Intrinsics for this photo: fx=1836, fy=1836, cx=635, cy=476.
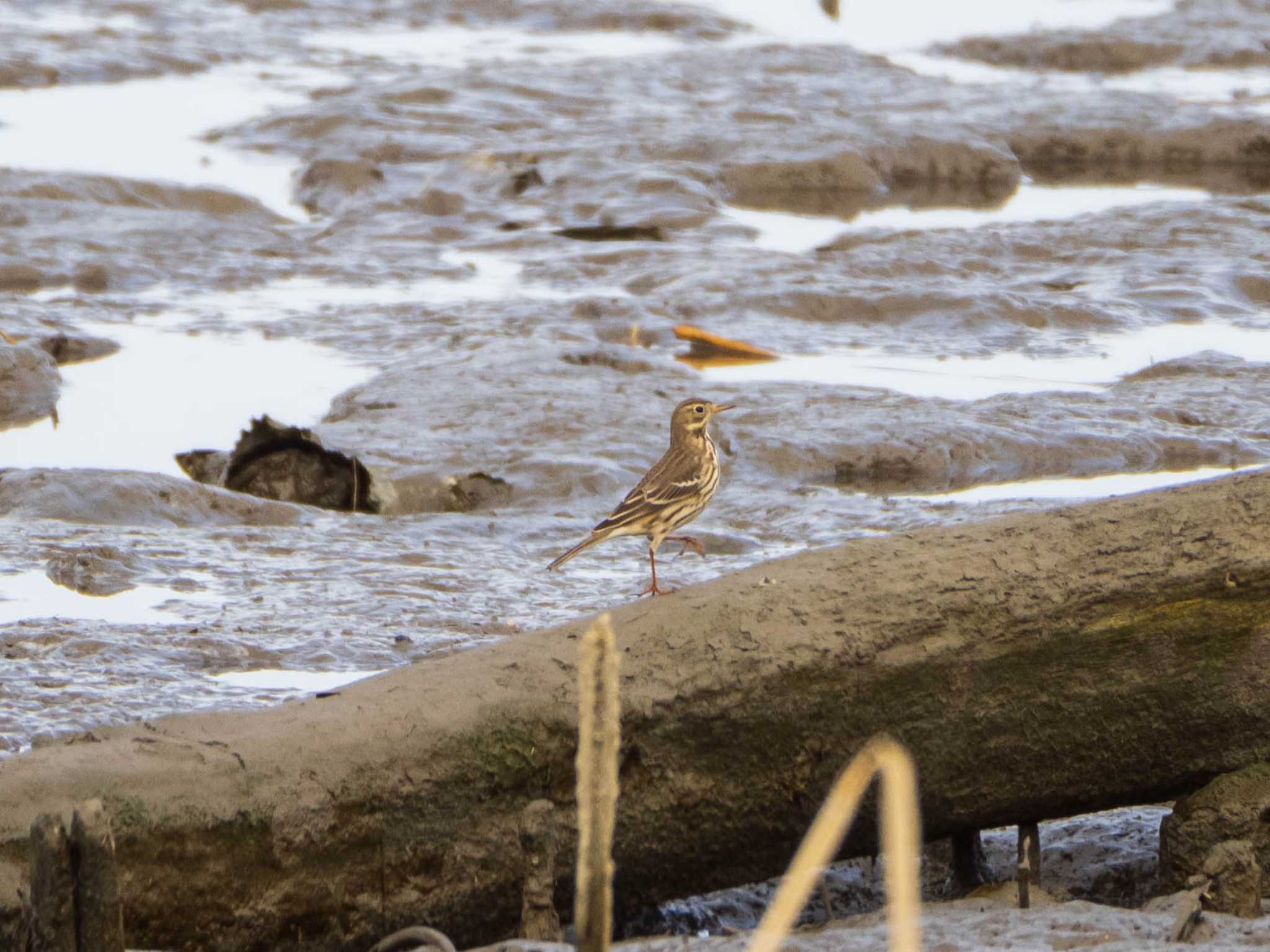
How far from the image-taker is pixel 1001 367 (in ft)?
28.9

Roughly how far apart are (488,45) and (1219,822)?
14.4 meters

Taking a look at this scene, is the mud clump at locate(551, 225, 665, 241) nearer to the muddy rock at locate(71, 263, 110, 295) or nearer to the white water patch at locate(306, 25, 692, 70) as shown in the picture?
the muddy rock at locate(71, 263, 110, 295)

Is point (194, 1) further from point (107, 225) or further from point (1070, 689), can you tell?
point (1070, 689)

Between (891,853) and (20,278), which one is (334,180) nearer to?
(20,278)

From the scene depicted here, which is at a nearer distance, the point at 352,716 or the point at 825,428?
the point at 352,716

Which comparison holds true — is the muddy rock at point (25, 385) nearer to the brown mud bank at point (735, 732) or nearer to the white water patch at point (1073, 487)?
the white water patch at point (1073, 487)

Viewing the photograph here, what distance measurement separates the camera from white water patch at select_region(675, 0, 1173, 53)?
715 inches

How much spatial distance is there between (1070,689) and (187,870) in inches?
68.6

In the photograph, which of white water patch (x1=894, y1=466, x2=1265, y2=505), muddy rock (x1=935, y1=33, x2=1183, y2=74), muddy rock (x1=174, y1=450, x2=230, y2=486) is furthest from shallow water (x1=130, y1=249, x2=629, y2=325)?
muddy rock (x1=935, y1=33, x2=1183, y2=74)

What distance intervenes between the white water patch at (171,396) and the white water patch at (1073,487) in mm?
2761

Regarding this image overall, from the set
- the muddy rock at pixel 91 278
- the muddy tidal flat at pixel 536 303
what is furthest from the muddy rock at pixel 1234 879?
the muddy rock at pixel 91 278

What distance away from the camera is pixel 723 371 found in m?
8.60

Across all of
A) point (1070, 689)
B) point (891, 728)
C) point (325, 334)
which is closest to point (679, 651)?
point (891, 728)

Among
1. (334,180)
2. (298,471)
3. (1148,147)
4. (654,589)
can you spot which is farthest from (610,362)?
(1148,147)
